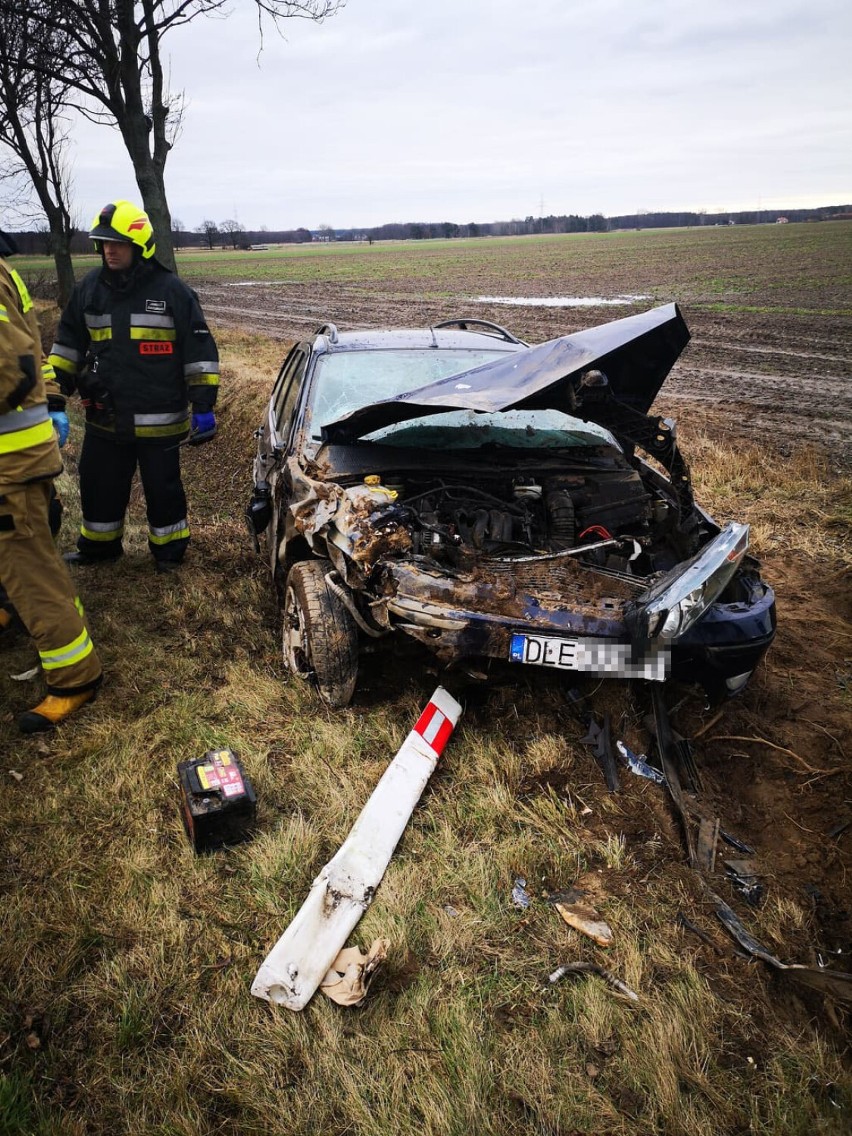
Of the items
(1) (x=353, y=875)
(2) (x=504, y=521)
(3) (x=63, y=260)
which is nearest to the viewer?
(1) (x=353, y=875)

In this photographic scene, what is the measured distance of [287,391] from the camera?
180 inches

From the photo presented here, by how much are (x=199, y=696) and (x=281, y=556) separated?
0.81 metres

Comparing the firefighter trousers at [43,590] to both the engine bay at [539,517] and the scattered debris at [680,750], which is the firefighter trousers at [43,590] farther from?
the scattered debris at [680,750]

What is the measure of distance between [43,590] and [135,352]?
1.70 m

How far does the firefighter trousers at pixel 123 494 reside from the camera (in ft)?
14.2

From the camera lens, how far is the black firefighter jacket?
4.05 meters

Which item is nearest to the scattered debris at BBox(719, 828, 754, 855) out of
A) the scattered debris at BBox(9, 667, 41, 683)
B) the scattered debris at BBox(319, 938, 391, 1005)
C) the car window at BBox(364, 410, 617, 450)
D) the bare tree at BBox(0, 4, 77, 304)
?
the scattered debris at BBox(319, 938, 391, 1005)

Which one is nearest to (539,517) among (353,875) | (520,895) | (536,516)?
(536,516)

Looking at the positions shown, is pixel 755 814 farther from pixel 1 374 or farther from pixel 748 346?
pixel 748 346

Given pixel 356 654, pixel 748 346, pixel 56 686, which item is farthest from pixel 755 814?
pixel 748 346

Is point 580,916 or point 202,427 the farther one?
point 202,427

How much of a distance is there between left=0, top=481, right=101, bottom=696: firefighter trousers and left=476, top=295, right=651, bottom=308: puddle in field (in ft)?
58.0

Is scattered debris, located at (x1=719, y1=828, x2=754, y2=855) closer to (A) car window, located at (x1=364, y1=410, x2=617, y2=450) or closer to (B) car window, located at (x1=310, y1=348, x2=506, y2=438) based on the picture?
(A) car window, located at (x1=364, y1=410, x2=617, y2=450)

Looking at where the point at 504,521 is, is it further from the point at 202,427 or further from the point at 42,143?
the point at 42,143
